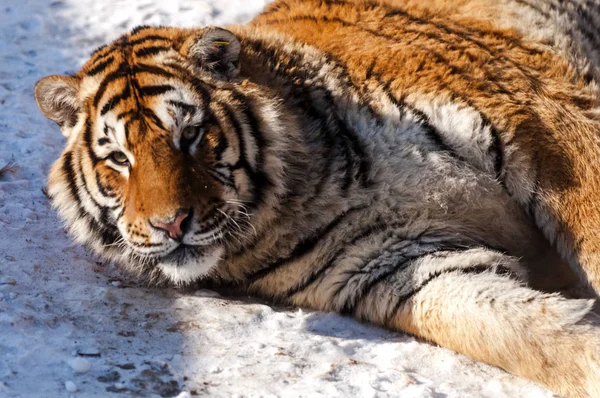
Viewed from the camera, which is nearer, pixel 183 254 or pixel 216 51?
pixel 183 254

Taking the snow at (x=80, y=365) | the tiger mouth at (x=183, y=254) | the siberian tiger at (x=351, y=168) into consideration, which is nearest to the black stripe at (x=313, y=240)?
the siberian tiger at (x=351, y=168)

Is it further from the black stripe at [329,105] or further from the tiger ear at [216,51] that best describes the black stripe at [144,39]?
the black stripe at [329,105]

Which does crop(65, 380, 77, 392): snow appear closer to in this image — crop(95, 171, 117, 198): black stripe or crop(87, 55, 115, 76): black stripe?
crop(95, 171, 117, 198): black stripe

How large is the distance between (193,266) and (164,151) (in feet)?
1.16

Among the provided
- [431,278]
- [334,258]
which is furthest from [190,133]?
[431,278]

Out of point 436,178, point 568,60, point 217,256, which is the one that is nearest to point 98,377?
point 217,256

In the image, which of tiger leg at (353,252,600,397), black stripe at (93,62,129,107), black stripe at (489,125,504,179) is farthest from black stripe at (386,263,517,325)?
black stripe at (93,62,129,107)

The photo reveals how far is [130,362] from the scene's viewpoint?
2102 millimetres

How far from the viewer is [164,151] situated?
7.50 ft

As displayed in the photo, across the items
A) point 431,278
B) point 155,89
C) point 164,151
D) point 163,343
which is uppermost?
point 155,89

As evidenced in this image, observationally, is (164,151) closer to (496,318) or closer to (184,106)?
(184,106)

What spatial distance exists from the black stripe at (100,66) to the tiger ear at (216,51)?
238 mm

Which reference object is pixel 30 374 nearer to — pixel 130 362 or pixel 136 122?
pixel 130 362

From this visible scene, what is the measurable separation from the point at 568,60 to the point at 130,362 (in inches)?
66.6
